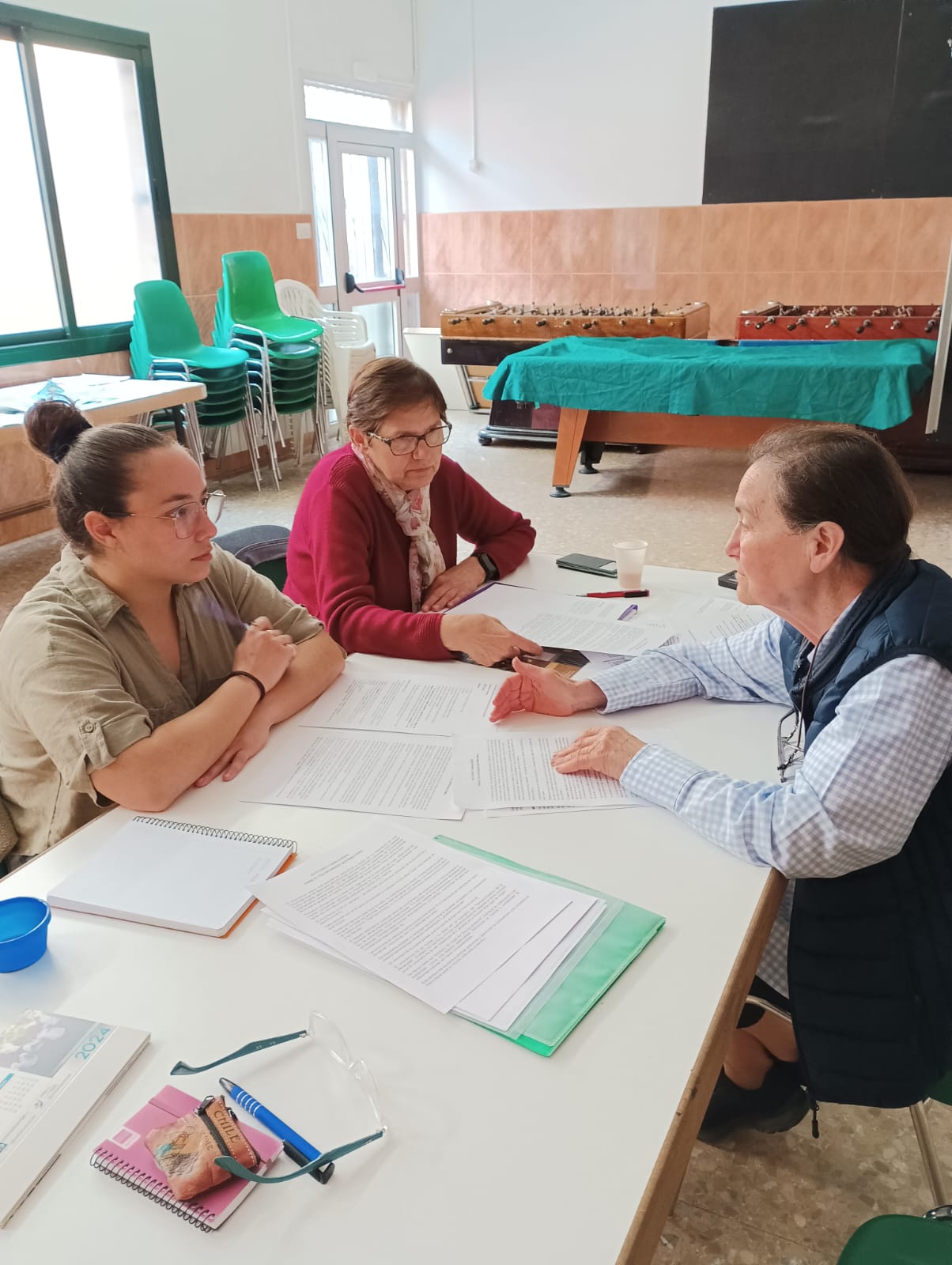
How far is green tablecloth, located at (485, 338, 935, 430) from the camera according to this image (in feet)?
15.1

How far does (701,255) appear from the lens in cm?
722

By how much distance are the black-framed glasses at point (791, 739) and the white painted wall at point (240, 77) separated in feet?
17.1

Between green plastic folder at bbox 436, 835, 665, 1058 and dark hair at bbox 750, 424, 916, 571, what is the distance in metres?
0.54

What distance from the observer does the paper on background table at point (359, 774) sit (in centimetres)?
124

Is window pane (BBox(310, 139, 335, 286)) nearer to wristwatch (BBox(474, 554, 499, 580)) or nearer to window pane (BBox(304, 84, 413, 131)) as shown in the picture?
window pane (BBox(304, 84, 413, 131))

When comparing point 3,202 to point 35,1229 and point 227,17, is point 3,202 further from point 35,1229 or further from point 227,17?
point 35,1229

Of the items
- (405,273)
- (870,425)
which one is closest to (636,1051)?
(870,425)

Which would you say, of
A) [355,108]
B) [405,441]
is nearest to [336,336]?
[355,108]

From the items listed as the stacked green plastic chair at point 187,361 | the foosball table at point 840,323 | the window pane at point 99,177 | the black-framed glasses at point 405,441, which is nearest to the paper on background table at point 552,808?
the black-framed glasses at point 405,441

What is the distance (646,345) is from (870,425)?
4.76ft

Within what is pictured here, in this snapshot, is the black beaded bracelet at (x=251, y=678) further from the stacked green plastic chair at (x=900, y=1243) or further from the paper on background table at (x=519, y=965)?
the stacked green plastic chair at (x=900, y=1243)

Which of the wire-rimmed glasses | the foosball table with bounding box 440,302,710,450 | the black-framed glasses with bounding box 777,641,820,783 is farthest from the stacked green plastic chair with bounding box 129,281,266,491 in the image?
the wire-rimmed glasses

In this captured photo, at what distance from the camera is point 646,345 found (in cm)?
554

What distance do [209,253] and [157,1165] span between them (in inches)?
236
